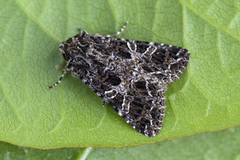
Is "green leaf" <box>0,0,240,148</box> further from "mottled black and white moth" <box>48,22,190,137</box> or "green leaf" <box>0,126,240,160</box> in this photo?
"green leaf" <box>0,126,240,160</box>

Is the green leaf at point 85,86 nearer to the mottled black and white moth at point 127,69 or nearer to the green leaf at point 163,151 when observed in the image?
the mottled black and white moth at point 127,69

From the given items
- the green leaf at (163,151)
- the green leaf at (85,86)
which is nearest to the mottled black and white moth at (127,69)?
the green leaf at (85,86)

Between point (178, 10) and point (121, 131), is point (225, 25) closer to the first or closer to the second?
point (178, 10)

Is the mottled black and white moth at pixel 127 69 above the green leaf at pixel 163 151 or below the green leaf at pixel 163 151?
above

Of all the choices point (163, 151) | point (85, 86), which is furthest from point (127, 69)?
point (163, 151)

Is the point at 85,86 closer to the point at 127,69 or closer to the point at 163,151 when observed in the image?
the point at 127,69

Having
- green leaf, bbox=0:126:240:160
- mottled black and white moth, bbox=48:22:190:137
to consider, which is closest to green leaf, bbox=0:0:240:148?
mottled black and white moth, bbox=48:22:190:137
